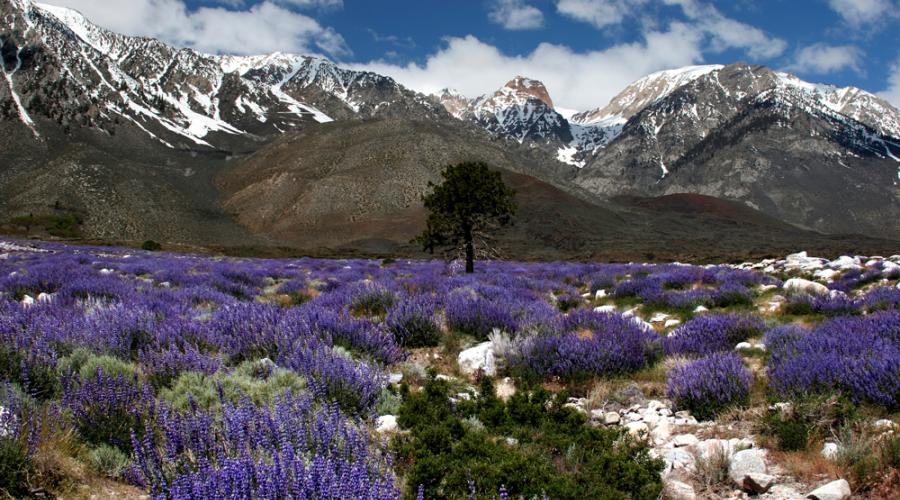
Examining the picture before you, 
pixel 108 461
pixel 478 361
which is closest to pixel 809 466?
pixel 478 361

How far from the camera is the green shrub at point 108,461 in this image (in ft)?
9.50

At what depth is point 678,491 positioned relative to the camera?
3143mm

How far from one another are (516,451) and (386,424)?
1053 mm

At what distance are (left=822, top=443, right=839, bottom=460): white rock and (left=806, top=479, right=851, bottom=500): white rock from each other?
0.38 metres

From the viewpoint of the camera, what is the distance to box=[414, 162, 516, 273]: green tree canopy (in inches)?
883

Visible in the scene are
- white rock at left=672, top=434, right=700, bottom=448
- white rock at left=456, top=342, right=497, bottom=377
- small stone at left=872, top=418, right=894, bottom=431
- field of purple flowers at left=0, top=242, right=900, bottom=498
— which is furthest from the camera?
white rock at left=456, top=342, right=497, bottom=377

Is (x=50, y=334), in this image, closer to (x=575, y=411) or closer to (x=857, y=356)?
(x=575, y=411)

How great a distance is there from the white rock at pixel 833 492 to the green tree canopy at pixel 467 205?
19.2 meters

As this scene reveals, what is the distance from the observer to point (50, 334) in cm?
464

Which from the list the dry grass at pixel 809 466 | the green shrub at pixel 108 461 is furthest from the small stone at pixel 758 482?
the green shrub at pixel 108 461

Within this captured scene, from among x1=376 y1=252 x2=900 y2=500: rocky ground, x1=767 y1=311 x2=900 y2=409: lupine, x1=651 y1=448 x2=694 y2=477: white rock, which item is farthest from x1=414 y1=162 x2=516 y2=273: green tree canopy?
x1=651 y1=448 x2=694 y2=477: white rock

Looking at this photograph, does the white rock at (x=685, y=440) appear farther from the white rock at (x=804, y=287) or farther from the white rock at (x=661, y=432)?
the white rock at (x=804, y=287)

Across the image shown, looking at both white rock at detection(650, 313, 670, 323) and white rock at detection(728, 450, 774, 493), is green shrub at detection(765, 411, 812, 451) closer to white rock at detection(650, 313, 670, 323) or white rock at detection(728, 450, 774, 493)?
white rock at detection(728, 450, 774, 493)

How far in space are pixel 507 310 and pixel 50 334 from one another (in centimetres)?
543
